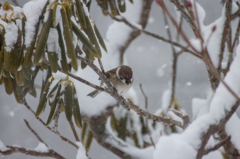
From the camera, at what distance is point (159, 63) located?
4.16 metres

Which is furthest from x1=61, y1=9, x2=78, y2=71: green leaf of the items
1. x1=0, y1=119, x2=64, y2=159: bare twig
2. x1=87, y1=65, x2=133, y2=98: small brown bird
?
x1=87, y1=65, x2=133, y2=98: small brown bird

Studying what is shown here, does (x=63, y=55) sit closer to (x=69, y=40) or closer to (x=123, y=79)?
(x=69, y=40)

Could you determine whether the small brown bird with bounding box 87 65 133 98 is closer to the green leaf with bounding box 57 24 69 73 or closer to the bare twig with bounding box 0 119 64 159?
the bare twig with bounding box 0 119 64 159

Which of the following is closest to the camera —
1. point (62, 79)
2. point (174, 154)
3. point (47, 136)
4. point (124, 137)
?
point (174, 154)

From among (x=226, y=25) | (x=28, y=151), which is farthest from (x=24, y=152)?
(x=226, y=25)

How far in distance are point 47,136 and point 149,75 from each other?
6.31 feet

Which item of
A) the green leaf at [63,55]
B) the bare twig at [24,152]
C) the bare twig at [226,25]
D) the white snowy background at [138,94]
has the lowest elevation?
the bare twig at [24,152]

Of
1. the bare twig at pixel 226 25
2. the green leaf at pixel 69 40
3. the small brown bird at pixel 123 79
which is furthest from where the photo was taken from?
the small brown bird at pixel 123 79

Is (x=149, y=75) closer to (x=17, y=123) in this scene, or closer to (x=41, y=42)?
(x=17, y=123)

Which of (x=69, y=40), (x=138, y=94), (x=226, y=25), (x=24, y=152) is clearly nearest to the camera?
(x=69, y=40)

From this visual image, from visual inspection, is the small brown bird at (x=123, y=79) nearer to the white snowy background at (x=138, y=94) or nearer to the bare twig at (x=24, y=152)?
the bare twig at (x=24, y=152)

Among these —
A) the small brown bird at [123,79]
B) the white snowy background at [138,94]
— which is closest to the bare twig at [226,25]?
the small brown bird at [123,79]

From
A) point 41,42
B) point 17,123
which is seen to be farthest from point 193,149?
point 17,123

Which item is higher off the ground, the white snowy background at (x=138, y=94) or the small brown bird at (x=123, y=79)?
the white snowy background at (x=138, y=94)
